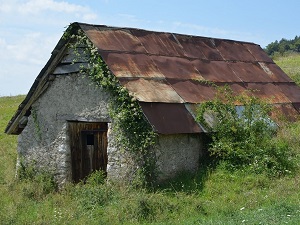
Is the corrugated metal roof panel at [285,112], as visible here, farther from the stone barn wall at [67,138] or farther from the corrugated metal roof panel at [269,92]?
the stone barn wall at [67,138]

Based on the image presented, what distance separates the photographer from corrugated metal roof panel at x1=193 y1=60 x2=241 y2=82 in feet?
44.8

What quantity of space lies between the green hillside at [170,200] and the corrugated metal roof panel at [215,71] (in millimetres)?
2882

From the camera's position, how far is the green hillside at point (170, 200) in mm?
8352

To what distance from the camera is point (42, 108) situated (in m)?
12.3

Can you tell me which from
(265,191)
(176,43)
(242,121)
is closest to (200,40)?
(176,43)

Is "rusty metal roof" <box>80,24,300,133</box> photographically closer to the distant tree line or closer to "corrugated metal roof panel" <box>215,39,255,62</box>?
"corrugated metal roof panel" <box>215,39,255,62</box>

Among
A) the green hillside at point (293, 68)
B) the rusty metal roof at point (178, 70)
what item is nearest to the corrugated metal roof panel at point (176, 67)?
the rusty metal roof at point (178, 70)

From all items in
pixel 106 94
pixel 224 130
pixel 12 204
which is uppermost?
pixel 106 94

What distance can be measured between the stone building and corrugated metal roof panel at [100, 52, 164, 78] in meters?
0.03

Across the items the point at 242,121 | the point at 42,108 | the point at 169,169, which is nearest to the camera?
the point at 169,169

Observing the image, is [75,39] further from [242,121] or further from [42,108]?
[242,121]

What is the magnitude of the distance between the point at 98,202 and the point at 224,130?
137 inches

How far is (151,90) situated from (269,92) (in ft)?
18.2

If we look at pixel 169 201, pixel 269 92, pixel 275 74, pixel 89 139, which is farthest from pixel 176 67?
pixel 275 74
